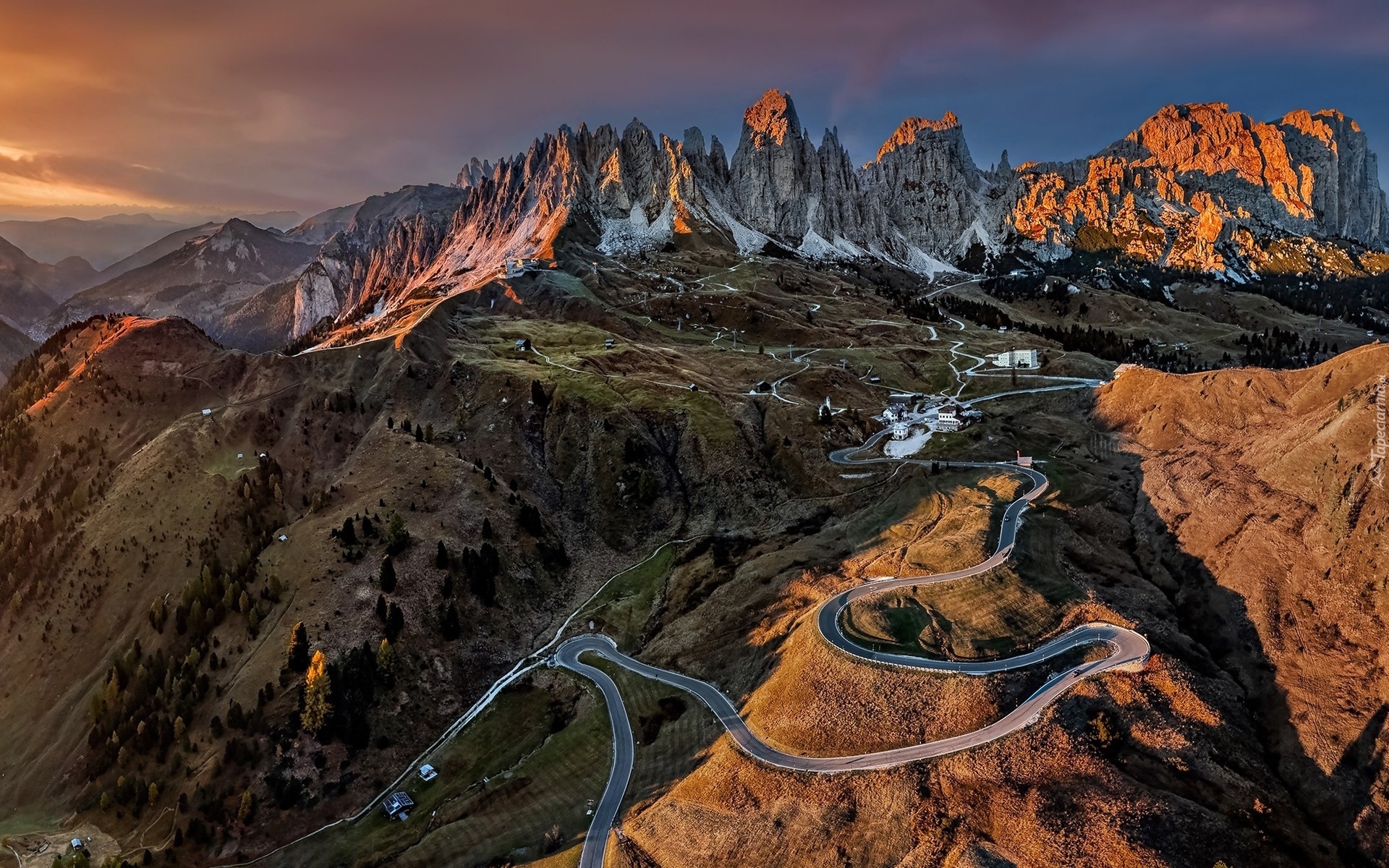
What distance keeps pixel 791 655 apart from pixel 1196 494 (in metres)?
54.6

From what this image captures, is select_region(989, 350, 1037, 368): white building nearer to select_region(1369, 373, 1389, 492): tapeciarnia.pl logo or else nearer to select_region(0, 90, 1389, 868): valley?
select_region(0, 90, 1389, 868): valley

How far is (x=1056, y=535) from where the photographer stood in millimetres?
77688

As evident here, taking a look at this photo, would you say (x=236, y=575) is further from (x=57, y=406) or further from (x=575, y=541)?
(x=57, y=406)

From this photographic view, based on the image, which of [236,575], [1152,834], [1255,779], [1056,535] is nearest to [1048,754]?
[1152,834]

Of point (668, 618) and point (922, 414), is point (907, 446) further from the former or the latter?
point (668, 618)

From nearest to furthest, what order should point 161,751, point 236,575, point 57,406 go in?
point 161,751
point 236,575
point 57,406

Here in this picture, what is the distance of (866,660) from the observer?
2292 inches

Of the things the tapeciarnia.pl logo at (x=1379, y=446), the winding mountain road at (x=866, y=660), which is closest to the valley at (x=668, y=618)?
the winding mountain road at (x=866, y=660)

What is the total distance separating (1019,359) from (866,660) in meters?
129

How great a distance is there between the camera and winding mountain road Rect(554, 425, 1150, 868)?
5025cm

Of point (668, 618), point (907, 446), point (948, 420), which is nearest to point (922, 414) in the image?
point (948, 420)

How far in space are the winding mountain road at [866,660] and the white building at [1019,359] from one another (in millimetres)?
96969

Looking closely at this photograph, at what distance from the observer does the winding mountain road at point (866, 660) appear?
50.2m

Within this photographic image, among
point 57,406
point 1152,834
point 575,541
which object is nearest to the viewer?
point 1152,834
